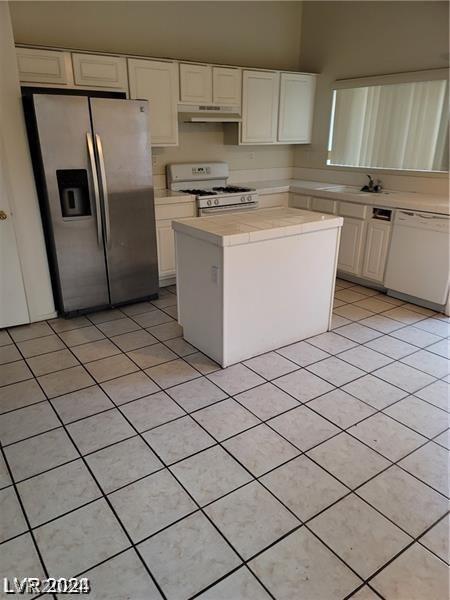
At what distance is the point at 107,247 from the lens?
3.53 metres

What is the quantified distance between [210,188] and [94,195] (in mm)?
1729

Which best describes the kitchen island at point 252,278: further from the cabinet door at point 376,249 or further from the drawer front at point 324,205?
the drawer front at point 324,205

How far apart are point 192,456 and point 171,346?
1.17 metres

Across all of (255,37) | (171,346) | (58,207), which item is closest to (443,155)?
(255,37)

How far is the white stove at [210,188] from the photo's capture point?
423 centimetres

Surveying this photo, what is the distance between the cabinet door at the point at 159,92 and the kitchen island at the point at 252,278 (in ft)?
4.94

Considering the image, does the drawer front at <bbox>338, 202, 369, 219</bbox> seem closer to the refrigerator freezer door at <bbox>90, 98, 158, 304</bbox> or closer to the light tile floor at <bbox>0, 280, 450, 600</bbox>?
the light tile floor at <bbox>0, 280, 450, 600</bbox>

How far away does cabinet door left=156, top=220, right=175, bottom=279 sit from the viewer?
157 inches

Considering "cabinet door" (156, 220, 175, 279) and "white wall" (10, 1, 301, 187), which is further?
"cabinet door" (156, 220, 175, 279)

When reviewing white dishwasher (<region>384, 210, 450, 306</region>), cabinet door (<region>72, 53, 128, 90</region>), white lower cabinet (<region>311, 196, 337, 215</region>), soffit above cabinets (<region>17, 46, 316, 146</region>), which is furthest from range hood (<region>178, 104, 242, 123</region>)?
white dishwasher (<region>384, 210, 450, 306</region>)

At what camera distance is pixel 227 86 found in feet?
14.3

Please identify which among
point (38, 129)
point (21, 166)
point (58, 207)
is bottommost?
point (58, 207)

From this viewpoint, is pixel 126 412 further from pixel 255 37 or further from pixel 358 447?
pixel 255 37

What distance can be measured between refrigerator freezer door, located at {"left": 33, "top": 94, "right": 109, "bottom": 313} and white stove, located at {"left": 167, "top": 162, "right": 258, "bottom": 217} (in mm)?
1167
